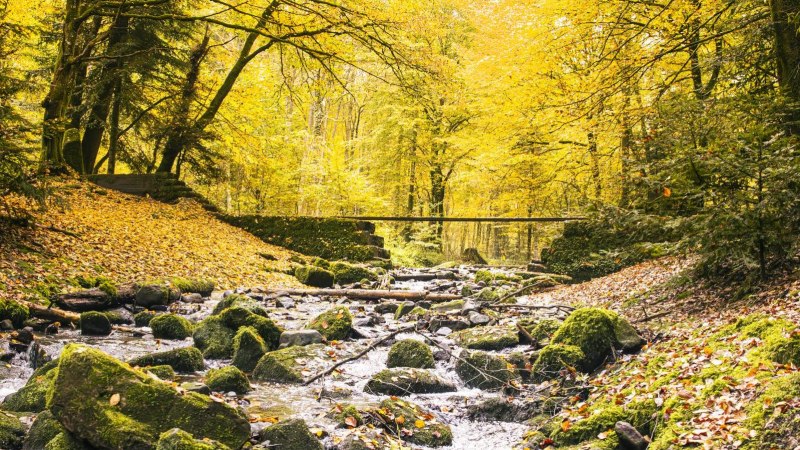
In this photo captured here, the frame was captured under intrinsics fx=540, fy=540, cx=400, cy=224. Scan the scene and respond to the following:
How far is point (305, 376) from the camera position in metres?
5.40

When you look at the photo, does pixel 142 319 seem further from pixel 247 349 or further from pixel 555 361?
pixel 555 361

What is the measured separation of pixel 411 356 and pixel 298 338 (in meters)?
1.49

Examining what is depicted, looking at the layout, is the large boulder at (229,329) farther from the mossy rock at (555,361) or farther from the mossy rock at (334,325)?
the mossy rock at (555,361)

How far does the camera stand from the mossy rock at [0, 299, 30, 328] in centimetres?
633

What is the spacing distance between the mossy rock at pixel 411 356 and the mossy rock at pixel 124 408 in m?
2.44

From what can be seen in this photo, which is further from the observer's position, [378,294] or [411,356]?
[378,294]

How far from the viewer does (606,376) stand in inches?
189

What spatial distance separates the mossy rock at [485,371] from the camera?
5246 mm

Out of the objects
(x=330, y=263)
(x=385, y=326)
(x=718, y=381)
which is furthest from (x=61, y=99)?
(x=718, y=381)

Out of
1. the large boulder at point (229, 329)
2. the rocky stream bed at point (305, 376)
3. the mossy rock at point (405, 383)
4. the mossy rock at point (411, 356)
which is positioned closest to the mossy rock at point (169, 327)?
the rocky stream bed at point (305, 376)

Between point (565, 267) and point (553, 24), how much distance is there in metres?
5.49

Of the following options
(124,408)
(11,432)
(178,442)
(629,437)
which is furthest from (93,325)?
(629,437)

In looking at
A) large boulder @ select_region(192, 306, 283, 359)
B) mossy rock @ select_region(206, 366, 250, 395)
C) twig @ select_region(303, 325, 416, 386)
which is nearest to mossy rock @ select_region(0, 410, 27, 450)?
mossy rock @ select_region(206, 366, 250, 395)

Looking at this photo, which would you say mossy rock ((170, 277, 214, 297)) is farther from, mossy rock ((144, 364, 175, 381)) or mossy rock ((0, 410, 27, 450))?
mossy rock ((0, 410, 27, 450))
